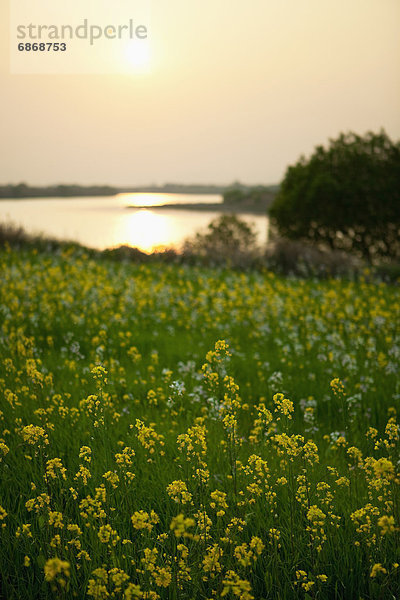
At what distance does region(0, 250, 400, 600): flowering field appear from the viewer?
307 cm

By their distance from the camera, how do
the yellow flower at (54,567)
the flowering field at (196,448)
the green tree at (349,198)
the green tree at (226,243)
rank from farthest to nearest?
Result: the green tree at (349,198)
the green tree at (226,243)
the flowering field at (196,448)
the yellow flower at (54,567)

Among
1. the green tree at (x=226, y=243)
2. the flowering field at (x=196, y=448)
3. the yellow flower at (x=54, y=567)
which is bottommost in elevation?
the flowering field at (x=196, y=448)

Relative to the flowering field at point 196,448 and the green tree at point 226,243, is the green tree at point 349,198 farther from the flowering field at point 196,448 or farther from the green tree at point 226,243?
the flowering field at point 196,448

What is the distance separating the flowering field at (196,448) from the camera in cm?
307

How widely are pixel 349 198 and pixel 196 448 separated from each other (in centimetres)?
1885

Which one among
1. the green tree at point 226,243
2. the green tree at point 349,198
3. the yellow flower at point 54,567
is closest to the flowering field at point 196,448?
the yellow flower at point 54,567

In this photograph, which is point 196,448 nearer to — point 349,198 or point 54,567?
point 54,567

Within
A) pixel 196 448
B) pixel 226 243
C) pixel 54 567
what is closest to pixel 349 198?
pixel 226 243

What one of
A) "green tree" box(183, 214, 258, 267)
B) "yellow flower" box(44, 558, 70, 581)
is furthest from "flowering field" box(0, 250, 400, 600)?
"green tree" box(183, 214, 258, 267)

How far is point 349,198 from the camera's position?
21.2 metres

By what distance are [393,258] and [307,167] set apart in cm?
551

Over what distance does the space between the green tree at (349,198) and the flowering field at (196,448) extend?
970 cm

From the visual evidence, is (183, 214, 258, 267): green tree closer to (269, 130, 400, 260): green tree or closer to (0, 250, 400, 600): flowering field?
(269, 130, 400, 260): green tree

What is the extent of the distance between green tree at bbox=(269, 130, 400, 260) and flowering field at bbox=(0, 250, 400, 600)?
9697mm
